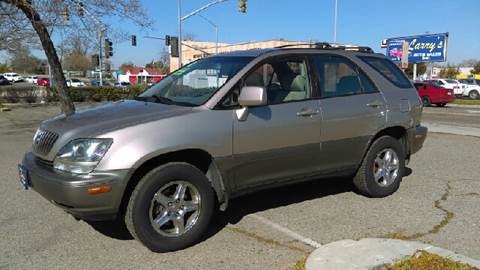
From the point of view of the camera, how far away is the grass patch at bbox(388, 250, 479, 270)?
3244 mm

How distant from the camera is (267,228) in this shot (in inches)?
179

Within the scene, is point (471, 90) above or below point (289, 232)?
above

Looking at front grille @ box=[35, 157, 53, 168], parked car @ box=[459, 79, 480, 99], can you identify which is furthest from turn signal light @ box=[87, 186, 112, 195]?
parked car @ box=[459, 79, 480, 99]

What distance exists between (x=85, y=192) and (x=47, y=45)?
9963 mm

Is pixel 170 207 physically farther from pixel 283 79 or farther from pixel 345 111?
pixel 345 111

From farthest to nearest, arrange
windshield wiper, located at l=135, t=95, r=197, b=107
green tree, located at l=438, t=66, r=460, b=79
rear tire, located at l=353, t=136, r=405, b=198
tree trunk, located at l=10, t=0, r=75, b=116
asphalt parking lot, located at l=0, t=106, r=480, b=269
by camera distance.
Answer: green tree, located at l=438, t=66, r=460, b=79
tree trunk, located at l=10, t=0, r=75, b=116
rear tire, located at l=353, t=136, r=405, b=198
windshield wiper, located at l=135, t=95, r=197, b=107
asphalt parking lot, located at l=0, t=106, r=480, b=269

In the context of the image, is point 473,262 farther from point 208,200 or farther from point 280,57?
point 280,57

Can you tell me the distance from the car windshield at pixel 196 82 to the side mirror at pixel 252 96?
31 cm

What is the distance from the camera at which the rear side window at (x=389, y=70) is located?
565 cm

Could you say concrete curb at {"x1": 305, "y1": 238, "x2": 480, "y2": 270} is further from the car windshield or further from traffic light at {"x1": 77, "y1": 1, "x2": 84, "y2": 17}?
traffic light at {"x1": 77, "y1": 1, "x2": 84, "y2": 17}

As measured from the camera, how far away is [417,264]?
330 cm

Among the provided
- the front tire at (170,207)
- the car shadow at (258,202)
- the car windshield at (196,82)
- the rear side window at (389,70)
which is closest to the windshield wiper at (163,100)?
the car windshield at (196,82)

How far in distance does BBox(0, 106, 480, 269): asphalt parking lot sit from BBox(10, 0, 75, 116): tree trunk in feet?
19.7

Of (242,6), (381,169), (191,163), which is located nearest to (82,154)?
(191,163)
